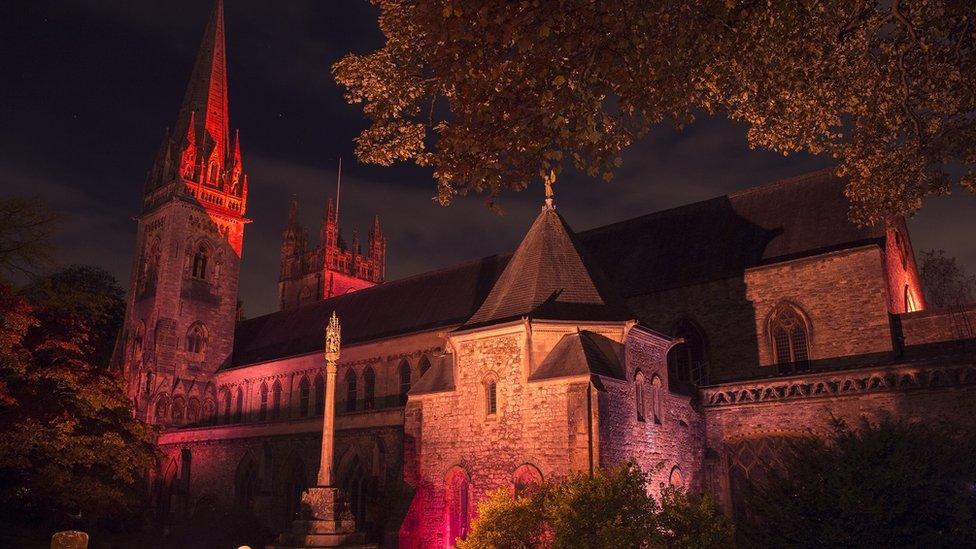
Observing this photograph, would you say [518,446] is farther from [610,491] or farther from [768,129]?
[768,129]

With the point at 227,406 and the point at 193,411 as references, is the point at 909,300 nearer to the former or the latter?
the point at 227,406

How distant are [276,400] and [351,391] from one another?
263 inches

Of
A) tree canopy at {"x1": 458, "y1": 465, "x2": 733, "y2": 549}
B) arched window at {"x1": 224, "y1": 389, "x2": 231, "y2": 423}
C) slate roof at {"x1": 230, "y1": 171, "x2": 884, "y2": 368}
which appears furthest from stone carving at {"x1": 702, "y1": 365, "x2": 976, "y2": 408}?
arched window at {"x1": 224, "y1": 389, "x2": 231, "y2": 423}

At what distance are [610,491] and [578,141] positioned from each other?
845 centimetres

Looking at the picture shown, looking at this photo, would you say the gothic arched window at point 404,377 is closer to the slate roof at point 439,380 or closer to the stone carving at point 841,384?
the slate roof at point 439,380

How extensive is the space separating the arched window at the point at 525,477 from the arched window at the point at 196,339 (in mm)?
33557

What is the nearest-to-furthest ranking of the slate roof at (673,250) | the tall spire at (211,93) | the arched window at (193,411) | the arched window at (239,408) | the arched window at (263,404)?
the slate roof at (673,250), the arched window at (263,404), the arched window at (239,408), the arched window at (193,411), the tall spire at (211,93)

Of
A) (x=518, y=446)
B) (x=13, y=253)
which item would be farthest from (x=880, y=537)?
(x=13, y=253)

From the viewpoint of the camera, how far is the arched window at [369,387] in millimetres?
37344

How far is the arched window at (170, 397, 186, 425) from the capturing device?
153 feet

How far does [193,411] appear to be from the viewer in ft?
155

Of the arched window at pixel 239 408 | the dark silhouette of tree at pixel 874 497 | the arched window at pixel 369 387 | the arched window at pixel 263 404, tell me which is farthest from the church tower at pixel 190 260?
the dark silhouette of tree at pixel 874 497

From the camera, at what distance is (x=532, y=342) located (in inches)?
850

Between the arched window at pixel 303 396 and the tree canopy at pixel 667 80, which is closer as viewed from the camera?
the tree canopy at pixel 667 80
